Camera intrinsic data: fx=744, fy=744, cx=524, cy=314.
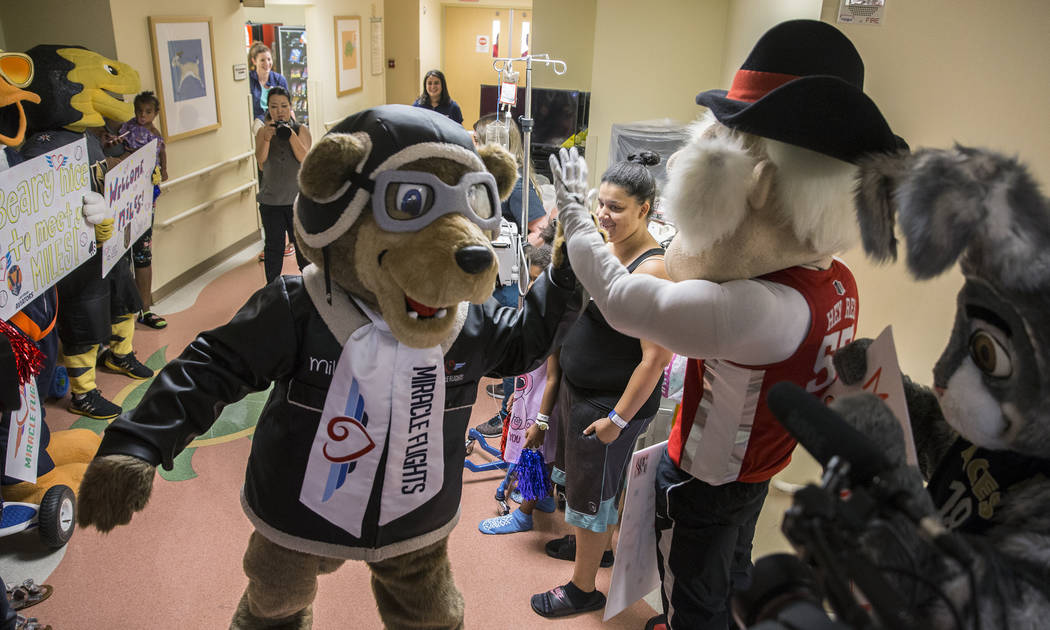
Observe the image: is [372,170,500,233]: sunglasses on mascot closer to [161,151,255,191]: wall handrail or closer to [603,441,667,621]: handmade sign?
[603,441,667,621]: handmade sign

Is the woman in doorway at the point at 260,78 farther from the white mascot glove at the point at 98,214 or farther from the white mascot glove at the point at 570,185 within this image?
the white mascot glove at the point at 570,185

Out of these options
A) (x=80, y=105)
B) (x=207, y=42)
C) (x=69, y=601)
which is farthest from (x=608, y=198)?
(x=207, y=42)

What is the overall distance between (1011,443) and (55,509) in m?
2.80

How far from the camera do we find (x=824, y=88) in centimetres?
130

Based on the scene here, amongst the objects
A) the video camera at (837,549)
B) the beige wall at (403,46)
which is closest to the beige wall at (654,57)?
the video camera at (837,549)

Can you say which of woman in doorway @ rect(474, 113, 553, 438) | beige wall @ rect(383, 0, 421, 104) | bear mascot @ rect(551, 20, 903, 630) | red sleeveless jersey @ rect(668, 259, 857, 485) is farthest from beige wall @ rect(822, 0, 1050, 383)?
beige wall @ rect(383, 0, 421, 104)

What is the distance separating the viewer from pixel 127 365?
3.99 meters

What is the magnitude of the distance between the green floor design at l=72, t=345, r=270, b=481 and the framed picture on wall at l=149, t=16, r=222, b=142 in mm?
2022

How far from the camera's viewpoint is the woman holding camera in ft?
15.4

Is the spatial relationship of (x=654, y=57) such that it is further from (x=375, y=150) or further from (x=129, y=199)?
(x=375, y=150)

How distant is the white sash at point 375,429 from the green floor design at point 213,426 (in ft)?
5.72

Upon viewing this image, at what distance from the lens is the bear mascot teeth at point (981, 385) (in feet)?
2.82

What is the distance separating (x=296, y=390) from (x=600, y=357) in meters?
0.95

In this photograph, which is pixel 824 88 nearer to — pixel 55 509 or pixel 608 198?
pixel 608 198
